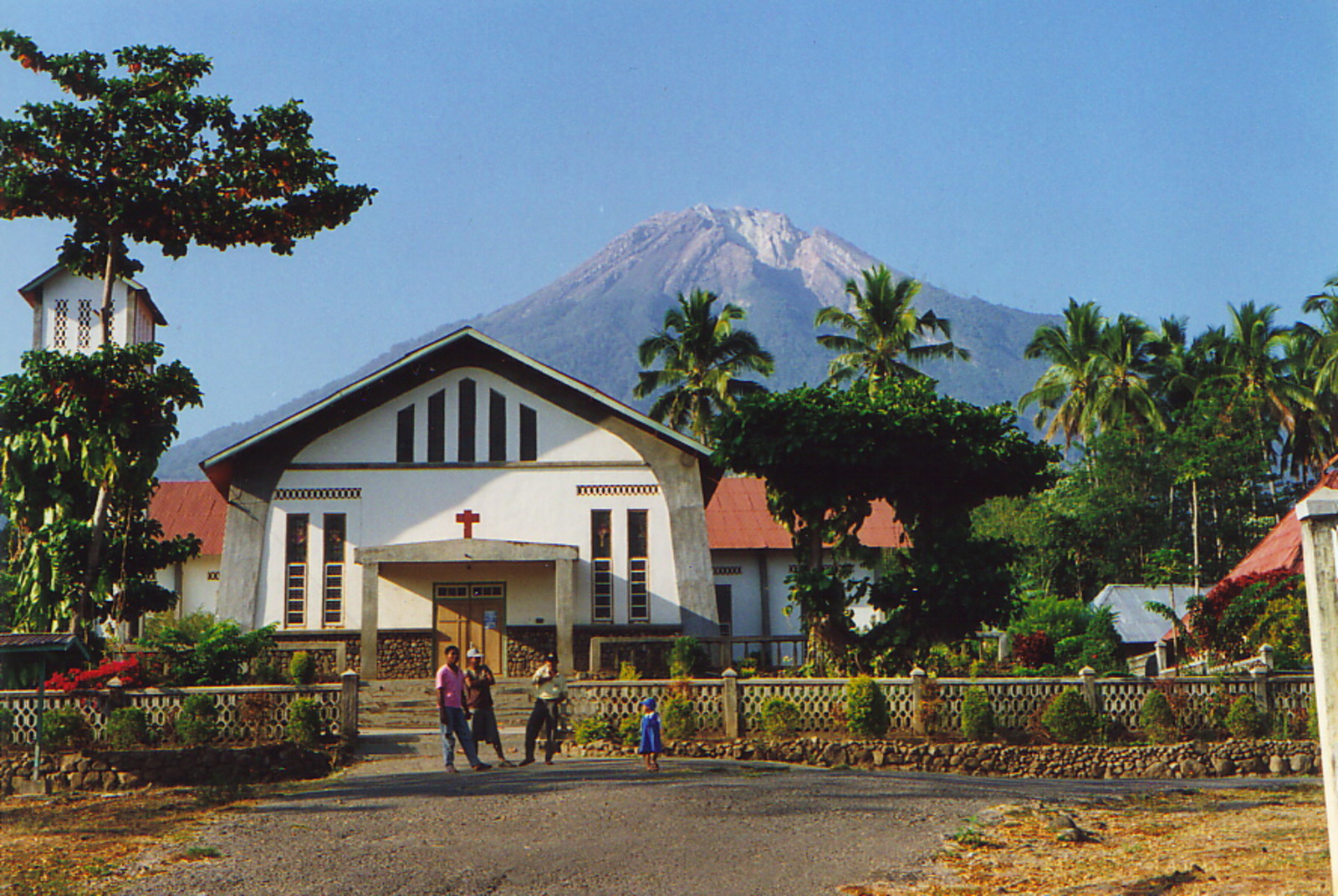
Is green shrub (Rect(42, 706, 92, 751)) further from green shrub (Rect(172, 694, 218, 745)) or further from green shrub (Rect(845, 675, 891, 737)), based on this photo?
green shrub (Rect(845, 675, 891, 737))

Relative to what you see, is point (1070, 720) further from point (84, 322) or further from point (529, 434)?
point (84, 322)

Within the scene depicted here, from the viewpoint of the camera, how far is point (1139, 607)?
3538cm

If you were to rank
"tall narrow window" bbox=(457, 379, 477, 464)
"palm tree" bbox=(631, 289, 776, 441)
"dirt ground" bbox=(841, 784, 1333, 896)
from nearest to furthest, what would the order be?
"dirt ground" bbox=(841, 784, 1333, 896) < "tall narrow window" bbox=(457, 379, 477, 464) < "palm tree" bbox=(631, 289, 776, 441)

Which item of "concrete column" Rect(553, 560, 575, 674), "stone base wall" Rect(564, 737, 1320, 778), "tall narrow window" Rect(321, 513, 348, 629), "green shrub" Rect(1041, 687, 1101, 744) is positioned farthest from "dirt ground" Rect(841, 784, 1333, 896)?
"tall narrow window" Rect(321, 513, 348, 629)

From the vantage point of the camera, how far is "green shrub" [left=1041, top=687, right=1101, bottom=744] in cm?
1870

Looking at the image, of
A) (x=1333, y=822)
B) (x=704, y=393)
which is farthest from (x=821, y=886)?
(x=704, y=393)

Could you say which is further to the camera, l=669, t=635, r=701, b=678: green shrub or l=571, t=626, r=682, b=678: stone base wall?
l=571, t=626, r=682, b=678: stone base wall

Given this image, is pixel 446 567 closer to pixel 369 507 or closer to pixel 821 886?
pixel 369 507

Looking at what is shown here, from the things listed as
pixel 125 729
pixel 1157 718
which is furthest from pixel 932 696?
pixel 125 729

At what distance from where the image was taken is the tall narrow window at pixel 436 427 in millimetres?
28291

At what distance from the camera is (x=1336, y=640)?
5.93 m

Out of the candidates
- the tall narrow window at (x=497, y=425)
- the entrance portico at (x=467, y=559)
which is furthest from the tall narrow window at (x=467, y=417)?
the entrance portico at (x=467, y=559)

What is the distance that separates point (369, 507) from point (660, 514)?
650 centimetres

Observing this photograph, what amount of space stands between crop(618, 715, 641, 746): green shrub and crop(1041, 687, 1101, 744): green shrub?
614cm
